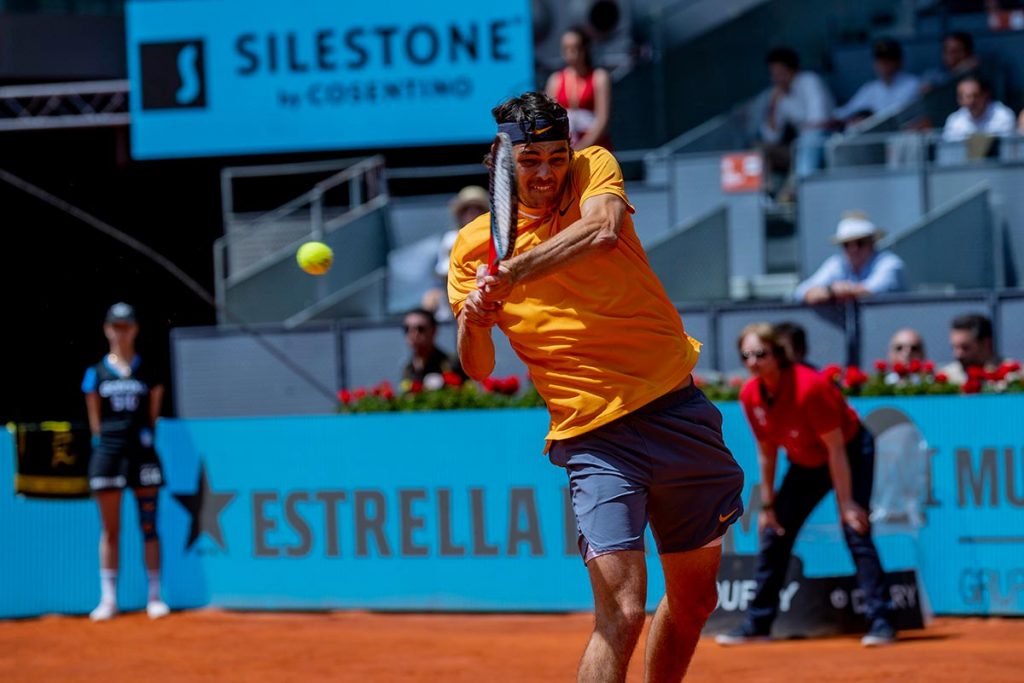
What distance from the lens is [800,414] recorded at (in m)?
8.10

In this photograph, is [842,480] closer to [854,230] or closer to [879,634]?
[879,634]

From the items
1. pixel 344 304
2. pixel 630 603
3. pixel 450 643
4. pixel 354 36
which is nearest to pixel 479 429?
pixel 450 643

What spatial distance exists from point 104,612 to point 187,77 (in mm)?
7329

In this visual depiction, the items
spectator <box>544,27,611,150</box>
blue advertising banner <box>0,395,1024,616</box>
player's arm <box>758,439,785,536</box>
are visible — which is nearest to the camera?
player's arm <box>758,439,785,536</box>

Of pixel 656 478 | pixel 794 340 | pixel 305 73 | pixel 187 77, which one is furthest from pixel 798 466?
pixel 187 77

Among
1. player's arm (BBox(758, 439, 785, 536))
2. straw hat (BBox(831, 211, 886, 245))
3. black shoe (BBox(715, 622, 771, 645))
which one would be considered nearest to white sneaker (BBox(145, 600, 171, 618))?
black shoe (BBox(715, 622, 771, 645))

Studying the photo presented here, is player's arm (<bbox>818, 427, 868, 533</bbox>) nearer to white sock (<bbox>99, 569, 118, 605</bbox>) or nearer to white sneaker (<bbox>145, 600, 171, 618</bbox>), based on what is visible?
white sneaker (<bbox>145, 600, 171, 618</bbox>)

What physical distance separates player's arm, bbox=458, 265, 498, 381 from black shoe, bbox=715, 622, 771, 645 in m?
4.13

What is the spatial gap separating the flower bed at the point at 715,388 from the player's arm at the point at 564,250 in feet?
13.4

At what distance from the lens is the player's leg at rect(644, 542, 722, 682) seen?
5.13 metres

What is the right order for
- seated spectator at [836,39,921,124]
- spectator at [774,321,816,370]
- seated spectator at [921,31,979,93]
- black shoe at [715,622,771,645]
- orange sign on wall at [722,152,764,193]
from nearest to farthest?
spectator at [774,321,816,370] < black shoe at [715,622,771,645] < orange sign on wall at [722,152,764,193] < seated spectator at [921,31,979,93] < seated spectator at [836,39,921,124]

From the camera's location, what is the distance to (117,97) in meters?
17.0

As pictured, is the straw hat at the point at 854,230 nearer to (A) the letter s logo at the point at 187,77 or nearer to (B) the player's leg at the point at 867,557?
(B) the player's leg at the point at 867,557

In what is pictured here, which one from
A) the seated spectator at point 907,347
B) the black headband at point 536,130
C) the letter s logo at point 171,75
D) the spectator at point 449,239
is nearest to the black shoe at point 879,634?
the seated spectator at point 907,347
